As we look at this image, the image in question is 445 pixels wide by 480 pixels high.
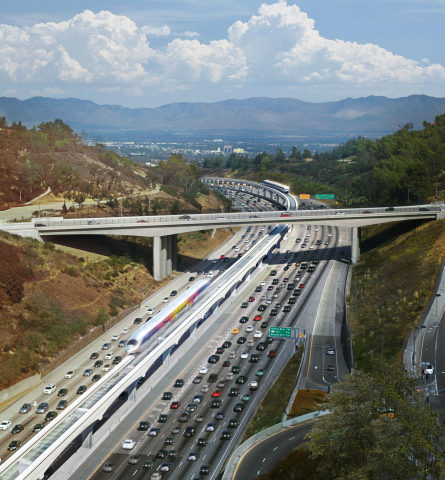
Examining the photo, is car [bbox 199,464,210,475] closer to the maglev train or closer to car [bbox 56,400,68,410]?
car [bbox 56,400,68,410]

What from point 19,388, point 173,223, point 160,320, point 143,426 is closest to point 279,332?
point 160,320

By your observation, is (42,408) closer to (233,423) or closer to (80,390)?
(80,390)

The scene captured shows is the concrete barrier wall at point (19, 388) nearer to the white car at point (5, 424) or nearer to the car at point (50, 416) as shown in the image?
the white car at point (5, 424)

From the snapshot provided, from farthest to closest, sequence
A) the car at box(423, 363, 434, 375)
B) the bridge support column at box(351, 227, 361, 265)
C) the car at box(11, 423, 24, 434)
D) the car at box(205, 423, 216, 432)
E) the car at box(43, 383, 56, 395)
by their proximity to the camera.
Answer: the bridge support column at box(351, 227, 361, 265) < the car at box(43, 383, 56, 395) < the car at box(423, 363, 434, 375) < the car at box(205, 423, 216, 432) < the car at box(11, 423, 24, 434)

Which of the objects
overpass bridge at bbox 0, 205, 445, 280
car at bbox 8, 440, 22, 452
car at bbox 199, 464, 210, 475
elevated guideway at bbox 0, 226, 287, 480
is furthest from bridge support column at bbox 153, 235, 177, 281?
car at bbox 199, 464, 210, 475

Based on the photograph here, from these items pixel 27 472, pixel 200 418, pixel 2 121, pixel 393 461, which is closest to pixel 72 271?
pixel 200 418

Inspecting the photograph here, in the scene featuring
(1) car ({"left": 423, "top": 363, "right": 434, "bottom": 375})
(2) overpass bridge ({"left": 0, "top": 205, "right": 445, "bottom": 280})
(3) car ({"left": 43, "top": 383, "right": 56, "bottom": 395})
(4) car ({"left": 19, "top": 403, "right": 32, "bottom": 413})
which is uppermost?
(2) overpass bridge ({"left": 0, "top": 205, "right": 445, "bottom": 280})

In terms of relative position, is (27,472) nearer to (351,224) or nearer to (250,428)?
(250,428)
